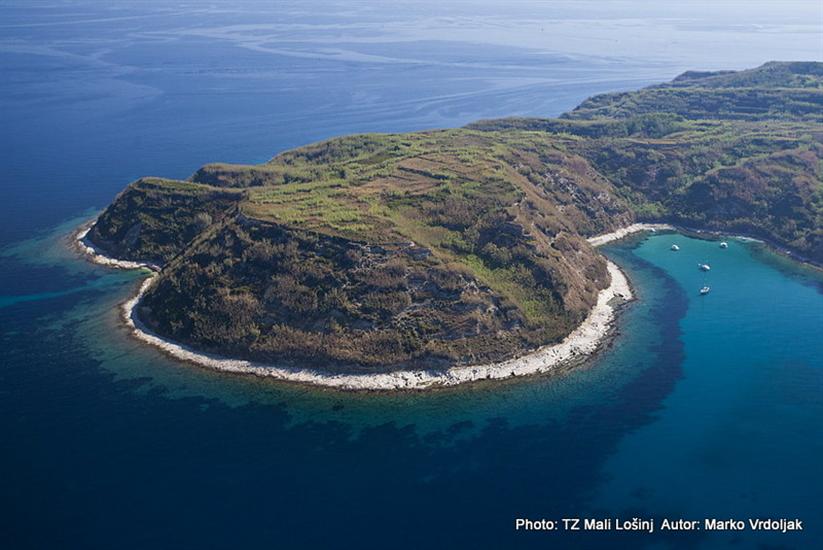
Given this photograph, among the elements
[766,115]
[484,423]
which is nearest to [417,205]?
[484,423]

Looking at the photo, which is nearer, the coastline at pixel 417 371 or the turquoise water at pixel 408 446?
the turquoise water at pixel 408 446

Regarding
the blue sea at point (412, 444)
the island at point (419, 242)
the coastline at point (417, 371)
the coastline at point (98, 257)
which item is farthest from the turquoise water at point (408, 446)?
the coastline at point (98, 257)

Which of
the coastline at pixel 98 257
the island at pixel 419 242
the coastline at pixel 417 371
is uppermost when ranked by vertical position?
the island at pixel 419 242

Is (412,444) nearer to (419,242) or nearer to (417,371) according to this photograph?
(417,371)

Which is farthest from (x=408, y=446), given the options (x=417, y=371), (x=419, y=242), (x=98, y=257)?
(x=98, y=257)

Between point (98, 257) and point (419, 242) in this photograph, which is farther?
point (98, 257)

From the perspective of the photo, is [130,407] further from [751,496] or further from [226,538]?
[751,496]

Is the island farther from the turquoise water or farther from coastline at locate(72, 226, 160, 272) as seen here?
the turquoise water

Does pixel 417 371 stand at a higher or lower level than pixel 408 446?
higher

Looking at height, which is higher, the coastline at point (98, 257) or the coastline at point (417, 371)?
the coastline at point (417, 371)

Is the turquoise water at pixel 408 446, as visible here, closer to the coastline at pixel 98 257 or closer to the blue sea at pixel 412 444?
the blue sea at pixel 412 444
